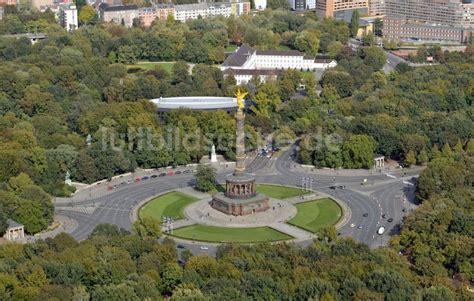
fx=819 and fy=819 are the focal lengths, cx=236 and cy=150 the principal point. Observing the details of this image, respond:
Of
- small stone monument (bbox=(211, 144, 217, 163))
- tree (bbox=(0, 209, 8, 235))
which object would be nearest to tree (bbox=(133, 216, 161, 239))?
tree (bbox=(0, 209, 8, 235))

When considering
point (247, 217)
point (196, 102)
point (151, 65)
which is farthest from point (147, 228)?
point (151, 65)

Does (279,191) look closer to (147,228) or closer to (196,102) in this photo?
(147,228)

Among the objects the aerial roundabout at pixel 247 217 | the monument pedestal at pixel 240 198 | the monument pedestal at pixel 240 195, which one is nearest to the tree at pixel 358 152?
the aerial roundabout at pixel 247 217

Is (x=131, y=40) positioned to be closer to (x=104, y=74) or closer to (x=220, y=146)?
(x=104, y=74)

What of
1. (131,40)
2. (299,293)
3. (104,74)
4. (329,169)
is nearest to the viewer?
(299,293)

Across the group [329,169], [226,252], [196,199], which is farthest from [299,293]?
[329,169]

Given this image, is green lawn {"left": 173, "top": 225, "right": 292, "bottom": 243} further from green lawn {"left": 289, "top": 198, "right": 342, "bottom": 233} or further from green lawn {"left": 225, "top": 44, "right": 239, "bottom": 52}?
green lawn {"left": 225, "top": 44, "right": 239, "bottom": 52}
